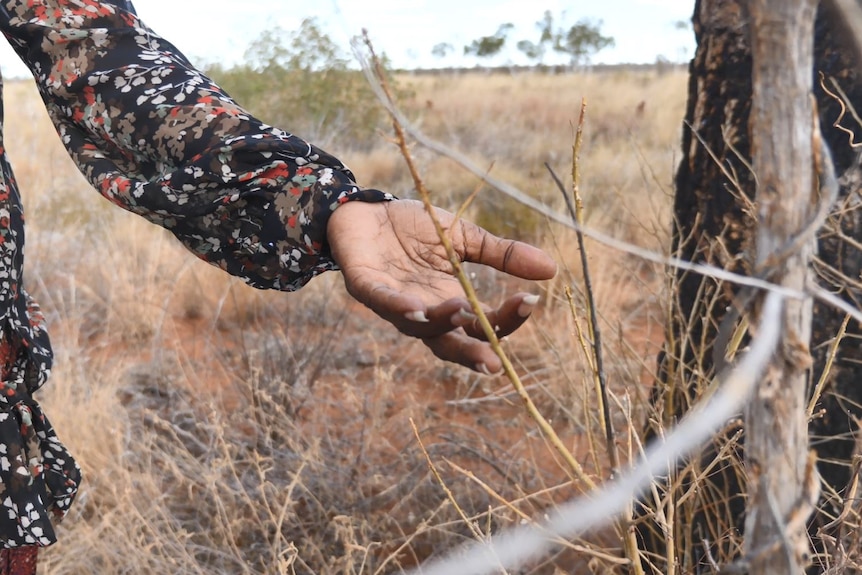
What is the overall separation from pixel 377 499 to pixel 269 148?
1.32 metres

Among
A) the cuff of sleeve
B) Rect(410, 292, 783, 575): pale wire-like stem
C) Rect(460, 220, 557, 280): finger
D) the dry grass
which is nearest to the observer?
Rect(410, 292, 783, 575): pale wire-like stem

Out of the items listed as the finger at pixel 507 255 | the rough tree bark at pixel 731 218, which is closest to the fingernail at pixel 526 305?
the finger at pixel 507 255

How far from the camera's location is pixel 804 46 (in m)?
0.32

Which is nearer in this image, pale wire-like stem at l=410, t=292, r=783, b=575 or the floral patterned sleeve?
pale wire-like stem at l=410, t=292, r=783, b=575

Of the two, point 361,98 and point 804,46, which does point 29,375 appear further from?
point 361,98

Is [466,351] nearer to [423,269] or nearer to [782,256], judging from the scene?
[423,269]

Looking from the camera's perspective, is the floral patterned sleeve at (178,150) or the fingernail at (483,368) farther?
the floral patterned sleeve at (178,150)

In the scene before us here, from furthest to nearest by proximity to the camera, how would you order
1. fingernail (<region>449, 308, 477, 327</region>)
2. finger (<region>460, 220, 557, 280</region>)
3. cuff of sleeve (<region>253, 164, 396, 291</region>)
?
cuff of sleeve (<region>253, 164, 396, 291</region>)
finger (<region>460, 220, 557, 280</region>)
fingernail (<region>449, 308, 477, 327</region>)

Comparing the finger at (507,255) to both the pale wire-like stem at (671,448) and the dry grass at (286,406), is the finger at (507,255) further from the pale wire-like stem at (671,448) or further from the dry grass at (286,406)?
the pale wire-like stem at (671,448)

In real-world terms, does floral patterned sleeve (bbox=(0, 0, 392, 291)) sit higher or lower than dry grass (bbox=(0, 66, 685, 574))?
higher

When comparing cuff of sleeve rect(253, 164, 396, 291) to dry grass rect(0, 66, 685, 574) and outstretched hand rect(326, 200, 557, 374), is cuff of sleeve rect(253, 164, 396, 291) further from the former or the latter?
dry grass rect(0, 66, 685, 574)

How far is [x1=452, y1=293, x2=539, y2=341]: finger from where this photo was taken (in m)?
0.61

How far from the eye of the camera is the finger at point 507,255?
2.60ft

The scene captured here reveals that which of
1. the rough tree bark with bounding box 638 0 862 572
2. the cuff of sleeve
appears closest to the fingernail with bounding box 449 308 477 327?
the cuff of sleeve
